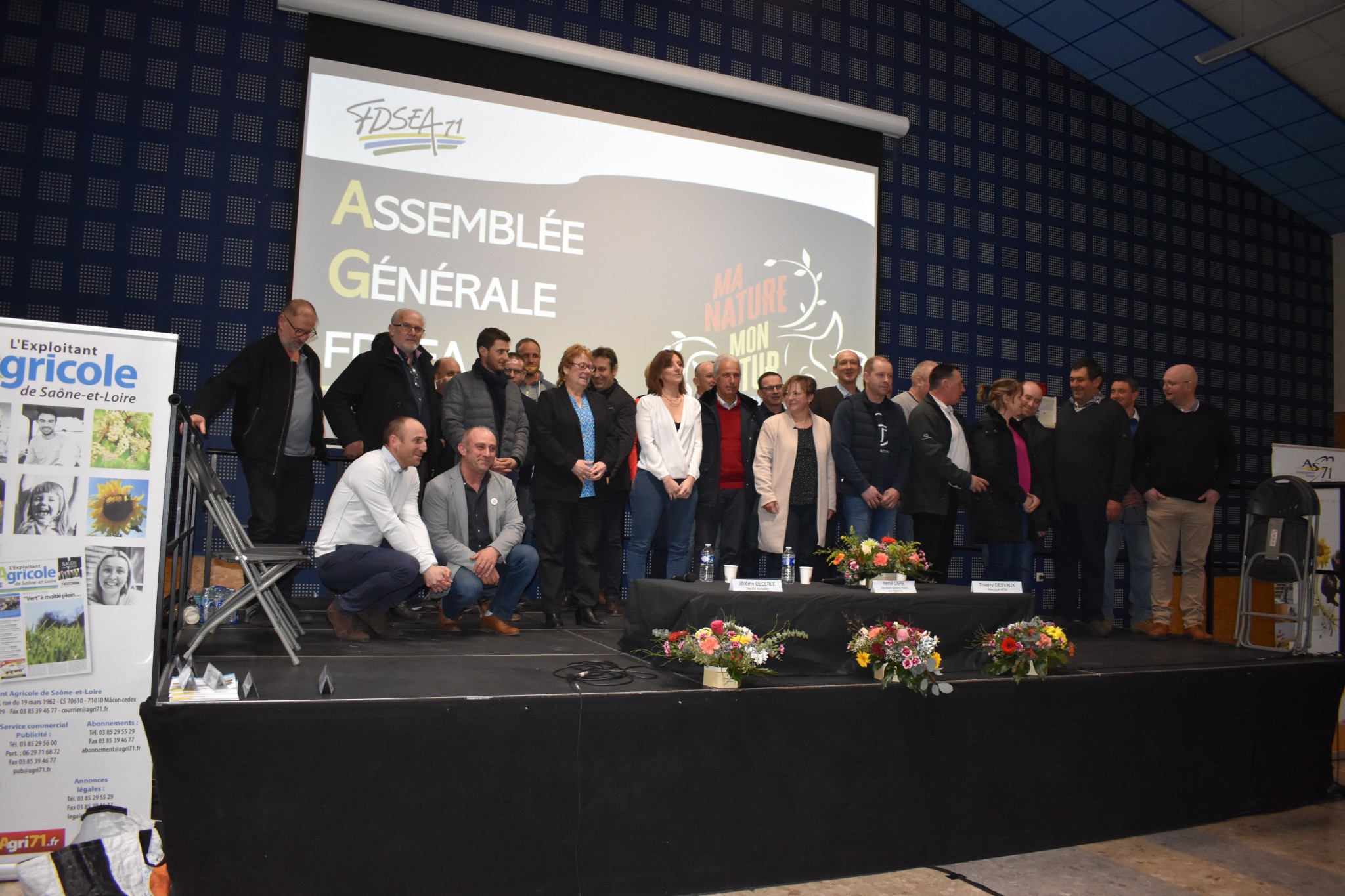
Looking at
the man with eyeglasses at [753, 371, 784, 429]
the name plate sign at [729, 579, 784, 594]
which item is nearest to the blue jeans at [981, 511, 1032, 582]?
the man with eyeglasses at [753, 371, 784, 429]

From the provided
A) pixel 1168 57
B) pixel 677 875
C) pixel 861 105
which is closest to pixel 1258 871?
pixel 677 875

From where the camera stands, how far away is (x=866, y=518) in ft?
15.7

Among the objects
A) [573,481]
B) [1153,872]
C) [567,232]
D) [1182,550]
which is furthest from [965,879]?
[567,232]

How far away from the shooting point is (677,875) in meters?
2.48

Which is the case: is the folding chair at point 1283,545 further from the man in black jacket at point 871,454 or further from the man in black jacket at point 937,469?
the man in black jacket at point 871,454

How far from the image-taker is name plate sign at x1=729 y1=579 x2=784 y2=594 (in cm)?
Answer: 301

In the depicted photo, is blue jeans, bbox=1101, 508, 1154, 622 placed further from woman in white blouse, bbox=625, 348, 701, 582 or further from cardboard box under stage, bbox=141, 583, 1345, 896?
woman in white blouse, bbox=625, 348, 701, 582

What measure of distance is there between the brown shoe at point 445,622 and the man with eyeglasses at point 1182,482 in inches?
142

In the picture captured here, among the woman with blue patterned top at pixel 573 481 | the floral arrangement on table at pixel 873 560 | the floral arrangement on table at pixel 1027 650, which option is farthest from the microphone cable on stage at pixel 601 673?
the floral arrangement on table at pixel 1027 650

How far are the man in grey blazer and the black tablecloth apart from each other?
2.21 ft

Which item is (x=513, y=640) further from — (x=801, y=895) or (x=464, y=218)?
(x=464, y=218)

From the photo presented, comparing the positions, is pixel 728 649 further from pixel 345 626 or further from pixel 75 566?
pixel 75 566

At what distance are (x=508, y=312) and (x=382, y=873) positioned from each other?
367 cm

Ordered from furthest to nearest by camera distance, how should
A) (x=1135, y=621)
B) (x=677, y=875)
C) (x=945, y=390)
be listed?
(x=1135, y=621), (x=945, y=390), (x=677, y=875)
